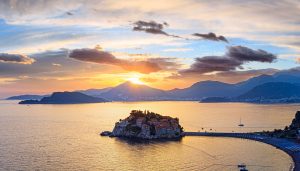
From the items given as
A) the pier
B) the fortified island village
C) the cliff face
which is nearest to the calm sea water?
the pier

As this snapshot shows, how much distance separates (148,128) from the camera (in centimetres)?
16662

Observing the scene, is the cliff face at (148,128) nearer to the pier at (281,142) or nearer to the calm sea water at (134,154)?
the calm sea water at (134,154)

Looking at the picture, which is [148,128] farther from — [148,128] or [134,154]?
[134,154]

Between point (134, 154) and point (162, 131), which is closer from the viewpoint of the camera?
point (134, 154)

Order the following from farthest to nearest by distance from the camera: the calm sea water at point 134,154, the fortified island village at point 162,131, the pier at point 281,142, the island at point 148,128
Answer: the island at point 148,128
the fortified island village at point 162,131
the pier at point 281,142
the calm sea water at point 134,154

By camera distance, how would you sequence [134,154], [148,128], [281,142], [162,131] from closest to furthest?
1. [134,154]
2. [281,142]
3. [148,128]
4. [162,131]

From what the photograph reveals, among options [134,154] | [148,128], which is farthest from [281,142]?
[134,154]

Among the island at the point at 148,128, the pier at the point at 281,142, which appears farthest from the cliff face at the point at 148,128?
the pier at the point at 281,142

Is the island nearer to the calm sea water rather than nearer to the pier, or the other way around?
the calm sea water

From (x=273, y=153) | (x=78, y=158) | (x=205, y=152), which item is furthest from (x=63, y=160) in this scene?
(x=273, y=153)

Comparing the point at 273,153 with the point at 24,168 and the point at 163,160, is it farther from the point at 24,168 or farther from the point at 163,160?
the point at 24,168

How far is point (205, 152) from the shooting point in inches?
5015

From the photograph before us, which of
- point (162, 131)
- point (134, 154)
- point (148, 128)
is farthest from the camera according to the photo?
point (162, 131)

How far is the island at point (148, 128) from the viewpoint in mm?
166125
